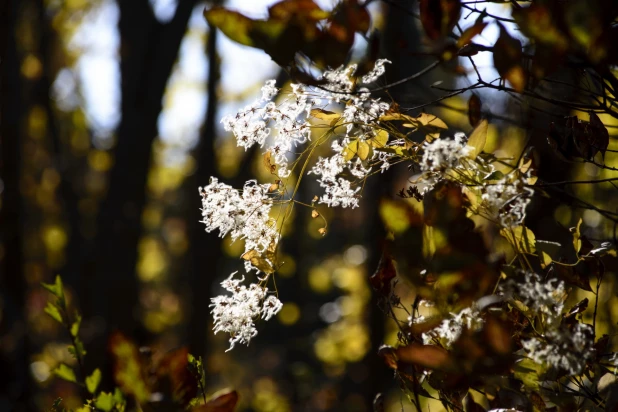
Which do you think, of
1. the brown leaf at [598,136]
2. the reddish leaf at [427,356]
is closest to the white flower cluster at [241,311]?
the reddish leaf at [427,356]

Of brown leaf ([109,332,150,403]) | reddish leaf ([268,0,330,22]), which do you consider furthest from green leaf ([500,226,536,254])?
brown leaf ([109,332,150,403])

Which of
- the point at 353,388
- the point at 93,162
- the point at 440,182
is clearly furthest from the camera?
the point at 93,162

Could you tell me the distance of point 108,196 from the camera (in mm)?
3846

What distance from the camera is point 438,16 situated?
2.30ft

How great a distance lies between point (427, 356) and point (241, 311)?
0.28 metres

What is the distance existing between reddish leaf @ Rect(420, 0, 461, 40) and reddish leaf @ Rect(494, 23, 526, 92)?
0.21ft

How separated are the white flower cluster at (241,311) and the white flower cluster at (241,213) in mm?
47

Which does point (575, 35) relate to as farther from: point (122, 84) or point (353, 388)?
point (353, 388)

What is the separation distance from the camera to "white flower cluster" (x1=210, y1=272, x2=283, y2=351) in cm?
77

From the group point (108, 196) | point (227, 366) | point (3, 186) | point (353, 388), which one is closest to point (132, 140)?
point (108, 196)

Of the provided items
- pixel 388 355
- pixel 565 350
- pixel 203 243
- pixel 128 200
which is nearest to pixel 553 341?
pixel 565 350

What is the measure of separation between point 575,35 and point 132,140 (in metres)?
3.58

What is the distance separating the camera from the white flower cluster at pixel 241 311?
77cm

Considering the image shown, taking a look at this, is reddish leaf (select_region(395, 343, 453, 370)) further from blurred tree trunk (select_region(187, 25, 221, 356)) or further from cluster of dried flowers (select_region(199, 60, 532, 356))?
blurred tree trunk (select_region(187, 25, 221, 356))
